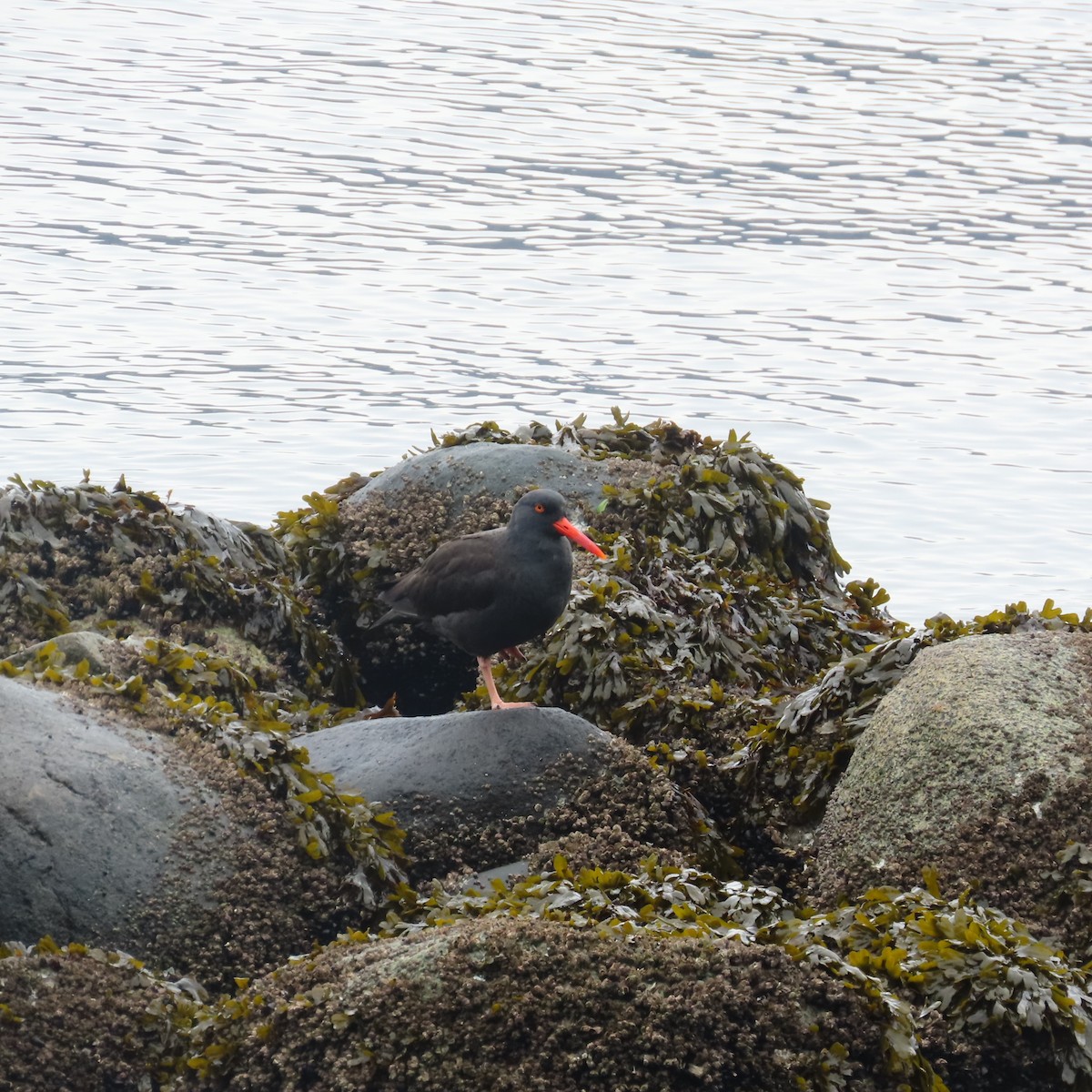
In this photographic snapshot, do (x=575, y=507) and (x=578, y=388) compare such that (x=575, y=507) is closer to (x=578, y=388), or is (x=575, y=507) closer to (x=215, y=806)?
Result: (x=215, y=806)

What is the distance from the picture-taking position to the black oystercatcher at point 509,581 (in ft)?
19.1

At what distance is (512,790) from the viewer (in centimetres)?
547

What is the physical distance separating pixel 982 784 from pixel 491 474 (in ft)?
11.4

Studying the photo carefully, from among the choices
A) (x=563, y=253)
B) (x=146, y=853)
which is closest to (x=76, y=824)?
(x=146, y=853)

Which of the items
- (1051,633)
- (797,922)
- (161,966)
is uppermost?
(1051,633)

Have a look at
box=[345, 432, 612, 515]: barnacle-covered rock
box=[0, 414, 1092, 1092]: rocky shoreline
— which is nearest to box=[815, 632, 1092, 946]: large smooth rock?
box=[0, 414, 1092, 1092]: rocky shoreline

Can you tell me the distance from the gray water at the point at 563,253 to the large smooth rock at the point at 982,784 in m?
6.62

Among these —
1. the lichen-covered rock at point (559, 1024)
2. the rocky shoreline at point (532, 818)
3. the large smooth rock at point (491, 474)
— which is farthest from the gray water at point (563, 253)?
the lichen-covered rock at point (559, 1024)

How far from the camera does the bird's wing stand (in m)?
5.97

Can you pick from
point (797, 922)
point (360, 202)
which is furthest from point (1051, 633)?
point (360, 202)

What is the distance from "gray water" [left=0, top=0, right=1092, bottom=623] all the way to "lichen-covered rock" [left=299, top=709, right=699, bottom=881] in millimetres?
6720

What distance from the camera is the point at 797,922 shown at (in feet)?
14.5

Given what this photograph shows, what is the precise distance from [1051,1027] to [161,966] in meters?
2.38

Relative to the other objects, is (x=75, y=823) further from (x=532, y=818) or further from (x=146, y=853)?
(x=532, y=818)
